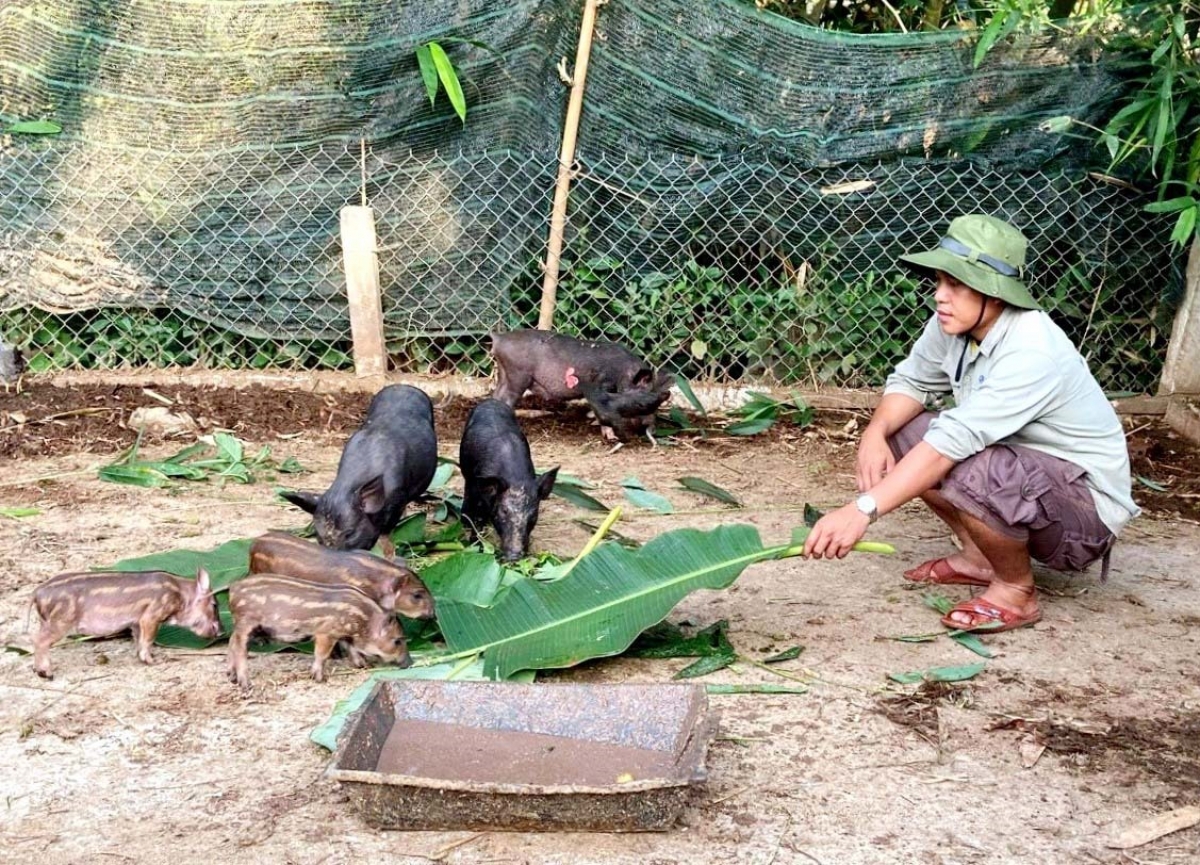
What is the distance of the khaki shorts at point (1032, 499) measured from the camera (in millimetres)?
4938

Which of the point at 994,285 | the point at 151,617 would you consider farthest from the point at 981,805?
the point at 151,617

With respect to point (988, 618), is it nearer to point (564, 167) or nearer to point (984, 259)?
point (984, 259)

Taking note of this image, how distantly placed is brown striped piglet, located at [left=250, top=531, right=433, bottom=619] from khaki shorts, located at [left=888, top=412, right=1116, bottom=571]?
198cm

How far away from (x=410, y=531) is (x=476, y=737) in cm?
211

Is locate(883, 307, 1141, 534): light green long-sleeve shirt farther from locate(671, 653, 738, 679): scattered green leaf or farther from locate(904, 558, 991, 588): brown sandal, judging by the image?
locate(671, 653, 738, 679): scattered green leaf

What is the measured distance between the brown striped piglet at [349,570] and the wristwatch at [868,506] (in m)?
1.53

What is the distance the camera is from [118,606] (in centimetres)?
458

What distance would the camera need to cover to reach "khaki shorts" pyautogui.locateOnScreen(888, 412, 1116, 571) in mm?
4938

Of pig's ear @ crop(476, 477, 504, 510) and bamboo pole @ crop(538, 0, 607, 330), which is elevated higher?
bamboo pole @ crop(538, 0, 607, 330)

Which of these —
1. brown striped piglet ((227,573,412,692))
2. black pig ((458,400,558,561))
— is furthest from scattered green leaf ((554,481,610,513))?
brown striped piglet ((227,573,412,692))

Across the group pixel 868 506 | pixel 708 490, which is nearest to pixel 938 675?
pixel 868 506

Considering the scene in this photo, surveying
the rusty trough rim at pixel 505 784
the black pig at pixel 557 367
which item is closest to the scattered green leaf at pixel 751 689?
the rusty trough rim at pixel 505 784

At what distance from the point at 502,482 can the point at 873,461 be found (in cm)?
163

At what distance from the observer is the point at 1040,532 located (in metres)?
5.05
